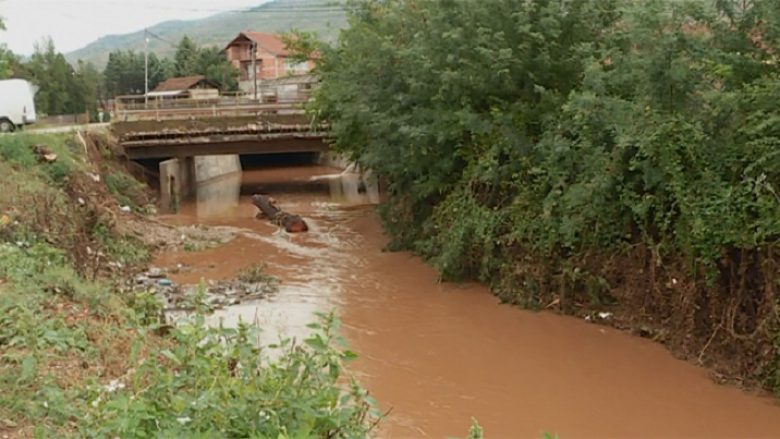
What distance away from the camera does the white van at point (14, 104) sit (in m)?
24.9

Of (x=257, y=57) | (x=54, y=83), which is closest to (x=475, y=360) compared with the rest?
(x=54, y=83)

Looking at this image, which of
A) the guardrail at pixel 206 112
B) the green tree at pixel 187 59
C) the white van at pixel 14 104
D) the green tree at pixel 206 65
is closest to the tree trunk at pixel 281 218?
the guardrail at pixel 206 112

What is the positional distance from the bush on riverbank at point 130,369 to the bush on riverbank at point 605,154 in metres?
4.29

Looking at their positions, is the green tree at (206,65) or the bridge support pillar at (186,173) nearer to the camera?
the bridge support pillar at (186,173)

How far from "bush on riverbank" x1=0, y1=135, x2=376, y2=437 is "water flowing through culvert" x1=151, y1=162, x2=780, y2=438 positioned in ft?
3.89

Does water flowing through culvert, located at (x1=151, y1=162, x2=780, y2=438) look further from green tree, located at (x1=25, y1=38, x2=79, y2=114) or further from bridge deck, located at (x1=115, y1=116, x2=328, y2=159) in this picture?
green tree, located at (x1=25, y1=38, x2=79, y2=114)

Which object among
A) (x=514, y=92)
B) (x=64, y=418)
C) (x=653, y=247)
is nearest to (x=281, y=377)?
(x=64, y=418)

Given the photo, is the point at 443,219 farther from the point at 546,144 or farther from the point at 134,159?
the point at 134,159

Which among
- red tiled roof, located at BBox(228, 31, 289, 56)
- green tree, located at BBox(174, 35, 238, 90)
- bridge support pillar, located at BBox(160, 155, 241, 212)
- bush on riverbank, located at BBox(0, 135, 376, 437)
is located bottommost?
bridge support pillar, located at BBox(160, 155, 241, 212)

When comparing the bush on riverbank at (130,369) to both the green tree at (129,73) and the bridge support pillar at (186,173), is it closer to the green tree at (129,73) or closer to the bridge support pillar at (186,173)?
the bridge support pillar at (186,173)

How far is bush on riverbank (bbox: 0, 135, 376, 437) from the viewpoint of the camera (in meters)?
3.74

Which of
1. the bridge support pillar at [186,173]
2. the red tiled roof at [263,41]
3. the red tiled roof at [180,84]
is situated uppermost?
the red tiled roof at [263,41]

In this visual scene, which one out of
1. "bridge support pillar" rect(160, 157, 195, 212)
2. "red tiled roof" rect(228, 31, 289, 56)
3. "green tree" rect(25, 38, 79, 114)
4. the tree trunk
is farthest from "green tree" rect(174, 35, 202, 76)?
the tree trunk

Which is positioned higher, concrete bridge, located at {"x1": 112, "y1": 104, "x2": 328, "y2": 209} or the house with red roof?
the house with red roof
